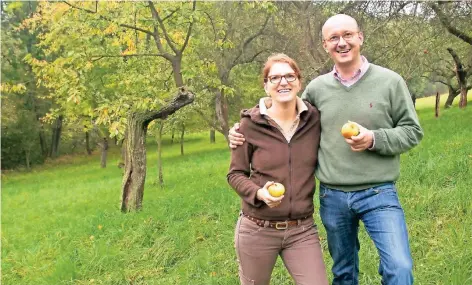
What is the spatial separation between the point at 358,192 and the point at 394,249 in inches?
15.5

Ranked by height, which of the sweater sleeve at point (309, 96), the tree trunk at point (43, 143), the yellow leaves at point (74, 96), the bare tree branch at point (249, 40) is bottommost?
the tree trunk at point (43, 143)

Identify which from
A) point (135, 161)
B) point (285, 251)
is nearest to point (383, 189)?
point (285, 251)

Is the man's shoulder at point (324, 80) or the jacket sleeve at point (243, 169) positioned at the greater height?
the man's shoulder at point (324, 80)

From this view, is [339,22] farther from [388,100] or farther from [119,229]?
[119,229]

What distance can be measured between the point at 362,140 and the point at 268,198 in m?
0.63

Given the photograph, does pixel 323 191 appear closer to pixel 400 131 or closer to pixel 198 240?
pixel 400 131

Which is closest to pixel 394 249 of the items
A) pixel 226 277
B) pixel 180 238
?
pixel 226 277

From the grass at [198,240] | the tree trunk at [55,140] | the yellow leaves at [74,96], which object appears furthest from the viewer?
the tree trunk at [55,140]

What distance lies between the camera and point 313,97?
3191 millimetres

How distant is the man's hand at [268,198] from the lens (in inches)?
108

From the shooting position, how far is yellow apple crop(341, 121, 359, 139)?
8.78 ft

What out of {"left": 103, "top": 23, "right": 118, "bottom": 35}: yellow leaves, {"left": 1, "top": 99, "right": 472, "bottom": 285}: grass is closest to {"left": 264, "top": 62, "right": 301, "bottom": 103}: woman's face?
{"left": 1, "top": 99, "right": 472, "bottom": 285}: grass

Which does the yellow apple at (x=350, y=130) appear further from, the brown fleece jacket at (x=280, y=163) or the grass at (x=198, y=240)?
the grass at (x=198, y=240)

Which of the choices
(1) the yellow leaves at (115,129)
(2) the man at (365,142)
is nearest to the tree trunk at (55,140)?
(1) the yellow leaves at (115,129)
